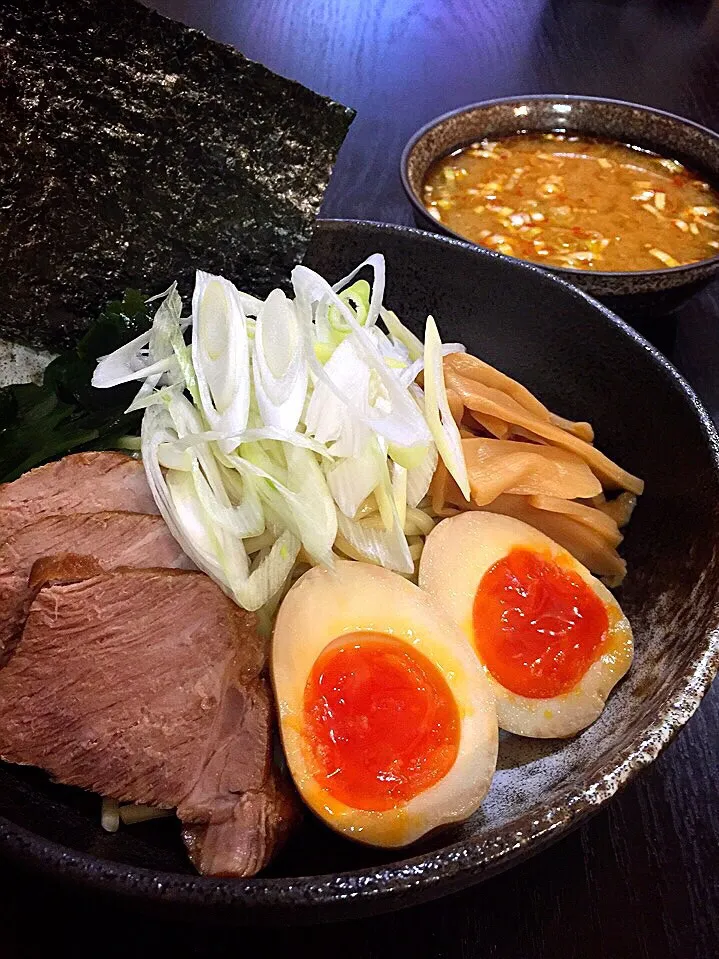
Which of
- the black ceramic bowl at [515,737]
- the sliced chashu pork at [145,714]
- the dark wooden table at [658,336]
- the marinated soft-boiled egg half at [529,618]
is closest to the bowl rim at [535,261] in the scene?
the black ceramic bowl at [515,737]

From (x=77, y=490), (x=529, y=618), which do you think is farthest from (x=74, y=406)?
(x=529, y=618)

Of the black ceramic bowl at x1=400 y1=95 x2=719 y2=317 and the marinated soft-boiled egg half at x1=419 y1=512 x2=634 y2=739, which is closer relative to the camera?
the marinated soft-boiled egg half at x1=419 y1=512 x2=634 y2=739

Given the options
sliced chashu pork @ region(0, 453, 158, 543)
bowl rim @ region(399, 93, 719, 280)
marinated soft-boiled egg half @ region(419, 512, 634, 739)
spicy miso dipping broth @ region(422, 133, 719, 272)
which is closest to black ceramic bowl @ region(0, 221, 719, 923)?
marinated soft-boiled egg half @ region(419, 512, 634, 739)

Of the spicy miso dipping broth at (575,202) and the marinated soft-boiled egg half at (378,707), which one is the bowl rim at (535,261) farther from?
the marinated soft-boiled egg half at (378,707)

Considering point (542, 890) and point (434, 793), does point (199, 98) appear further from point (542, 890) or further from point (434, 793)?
point (542, 890)

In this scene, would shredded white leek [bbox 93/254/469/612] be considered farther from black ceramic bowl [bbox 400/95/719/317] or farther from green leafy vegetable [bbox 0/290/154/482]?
black ceramic bowl [bbox 400/95/719/317]

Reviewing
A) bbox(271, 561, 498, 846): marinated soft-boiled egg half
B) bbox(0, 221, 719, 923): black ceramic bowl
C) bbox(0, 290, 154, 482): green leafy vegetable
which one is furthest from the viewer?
bbox(0, 290, 154, 482): green leafy vegetable
